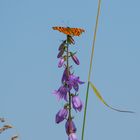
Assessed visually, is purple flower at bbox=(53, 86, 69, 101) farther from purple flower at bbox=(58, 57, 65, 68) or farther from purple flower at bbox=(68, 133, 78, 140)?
purple flower at bbox=(68, 133, 78, 140)

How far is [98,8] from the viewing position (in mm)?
3568

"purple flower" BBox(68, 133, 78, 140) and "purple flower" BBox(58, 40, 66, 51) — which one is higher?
"purple flower" BBox(58, 40, 66, 51)

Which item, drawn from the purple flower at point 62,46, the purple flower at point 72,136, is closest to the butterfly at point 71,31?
the purple flower at point 62,46

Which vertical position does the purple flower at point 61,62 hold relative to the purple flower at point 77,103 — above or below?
above

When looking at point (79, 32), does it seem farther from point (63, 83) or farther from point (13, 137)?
point (13, 137)

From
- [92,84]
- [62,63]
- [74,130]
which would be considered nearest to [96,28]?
[92,84]

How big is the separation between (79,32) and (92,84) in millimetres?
404

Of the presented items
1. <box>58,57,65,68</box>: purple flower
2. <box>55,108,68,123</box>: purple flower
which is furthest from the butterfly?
<box>55,108,68,123</box>: purple flower

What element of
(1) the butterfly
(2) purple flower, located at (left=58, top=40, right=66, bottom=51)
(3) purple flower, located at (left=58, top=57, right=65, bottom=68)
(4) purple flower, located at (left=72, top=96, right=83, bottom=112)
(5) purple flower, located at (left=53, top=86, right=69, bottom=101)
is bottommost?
(4) purple flower, located at (left=72, top=96, right=83, bottom=112)

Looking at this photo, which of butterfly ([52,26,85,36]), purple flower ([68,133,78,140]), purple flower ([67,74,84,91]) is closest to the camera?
butterfly ([52,26,85,36])

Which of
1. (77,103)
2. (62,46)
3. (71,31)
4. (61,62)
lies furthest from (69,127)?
(71,31)

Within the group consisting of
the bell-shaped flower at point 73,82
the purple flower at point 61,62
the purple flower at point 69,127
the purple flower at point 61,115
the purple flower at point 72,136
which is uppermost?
the purple flower at point 61,62

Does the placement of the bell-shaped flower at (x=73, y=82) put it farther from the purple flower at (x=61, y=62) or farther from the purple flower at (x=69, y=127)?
the purple flower at (x=69, y=127)

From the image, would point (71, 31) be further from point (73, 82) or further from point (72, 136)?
point (72, 136)
